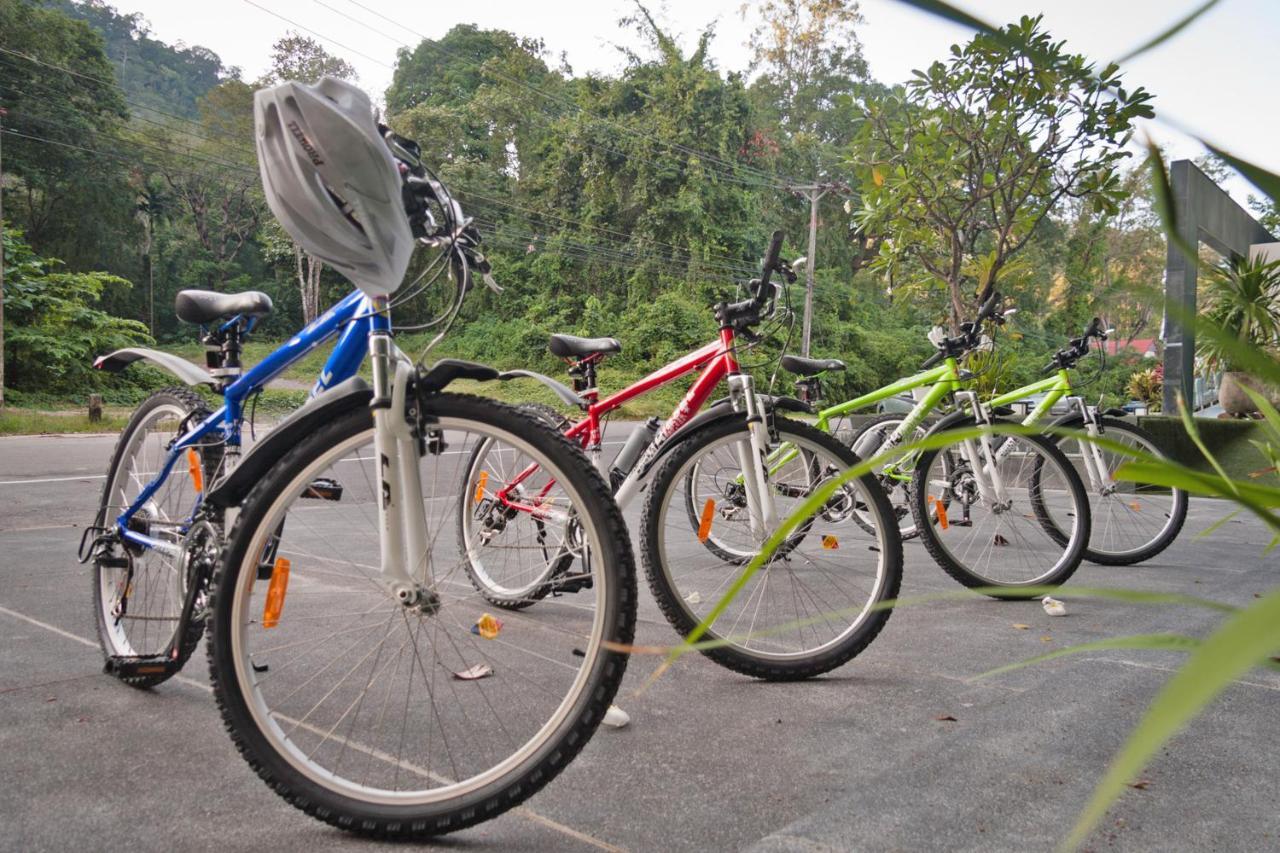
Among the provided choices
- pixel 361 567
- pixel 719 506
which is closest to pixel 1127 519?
pixel 719 506

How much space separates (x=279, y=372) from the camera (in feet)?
7.08

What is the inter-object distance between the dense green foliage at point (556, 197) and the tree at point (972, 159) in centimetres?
1689

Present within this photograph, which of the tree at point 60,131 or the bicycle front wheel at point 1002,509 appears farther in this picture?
the tree at point 60,131

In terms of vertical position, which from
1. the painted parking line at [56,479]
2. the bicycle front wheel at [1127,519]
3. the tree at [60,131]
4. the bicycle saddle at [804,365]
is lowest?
the painted parking line at [56,479]

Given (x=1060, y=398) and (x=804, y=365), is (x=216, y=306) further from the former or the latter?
(x=1060, y=398)

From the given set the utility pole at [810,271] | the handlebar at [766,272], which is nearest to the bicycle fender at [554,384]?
the handlebar at [766,272]

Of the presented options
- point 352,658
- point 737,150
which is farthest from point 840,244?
point 352,658

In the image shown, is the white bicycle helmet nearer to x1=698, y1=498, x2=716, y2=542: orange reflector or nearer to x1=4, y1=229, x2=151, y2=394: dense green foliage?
x1=698, y1=498, x2=716, y2=542: orange reflector

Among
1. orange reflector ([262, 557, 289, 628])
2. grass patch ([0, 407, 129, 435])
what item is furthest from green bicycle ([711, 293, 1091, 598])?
grass patch ([0, 407, 129, 435])

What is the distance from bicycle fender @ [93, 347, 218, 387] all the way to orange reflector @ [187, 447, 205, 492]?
17 cm

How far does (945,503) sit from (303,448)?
3076mm

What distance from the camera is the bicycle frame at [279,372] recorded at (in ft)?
6.30

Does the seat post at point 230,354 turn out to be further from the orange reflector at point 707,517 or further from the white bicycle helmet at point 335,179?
the orange reflector at point 707,517

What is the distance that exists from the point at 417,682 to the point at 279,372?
2.70 ft
